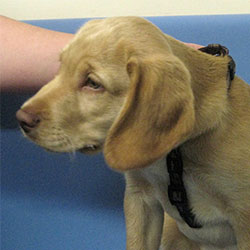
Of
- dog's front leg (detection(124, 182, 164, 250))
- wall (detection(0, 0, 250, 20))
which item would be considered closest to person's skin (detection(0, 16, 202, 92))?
wall (detection(0, 0, 250, 20))

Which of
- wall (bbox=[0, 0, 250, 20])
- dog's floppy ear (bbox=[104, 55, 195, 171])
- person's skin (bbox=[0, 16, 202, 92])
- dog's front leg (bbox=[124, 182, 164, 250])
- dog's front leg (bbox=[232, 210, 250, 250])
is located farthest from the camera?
wall (bbox=[0, 0, 250, 20])

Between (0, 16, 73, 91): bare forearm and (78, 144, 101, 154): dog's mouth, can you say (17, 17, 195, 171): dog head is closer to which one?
(78, 144, 101, 154): dog's mouth

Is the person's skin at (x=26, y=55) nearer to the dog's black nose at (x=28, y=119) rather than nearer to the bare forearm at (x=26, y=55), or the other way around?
the bare forearm at (x=26, y=55)

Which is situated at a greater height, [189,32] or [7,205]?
[189,32]

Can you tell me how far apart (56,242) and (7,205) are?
23 centimetres

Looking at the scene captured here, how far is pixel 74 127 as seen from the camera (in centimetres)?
72

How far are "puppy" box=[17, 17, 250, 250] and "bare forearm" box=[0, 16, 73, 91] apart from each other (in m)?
0.45

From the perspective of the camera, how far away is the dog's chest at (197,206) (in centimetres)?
78

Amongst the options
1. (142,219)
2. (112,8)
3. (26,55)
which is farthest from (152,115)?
(112,8)

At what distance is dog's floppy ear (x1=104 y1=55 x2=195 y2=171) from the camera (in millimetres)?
649

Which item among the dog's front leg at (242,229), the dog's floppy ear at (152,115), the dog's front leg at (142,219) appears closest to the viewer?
the dog's floppy ear at (152,115)

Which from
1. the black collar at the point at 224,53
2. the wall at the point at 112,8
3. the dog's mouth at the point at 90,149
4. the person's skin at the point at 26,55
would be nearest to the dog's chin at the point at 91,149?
the dog's mouth at the point at 90,149

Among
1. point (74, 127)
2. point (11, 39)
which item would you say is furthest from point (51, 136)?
point (11, 39)

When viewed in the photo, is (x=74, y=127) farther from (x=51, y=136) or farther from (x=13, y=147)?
(x=13, y=147)
